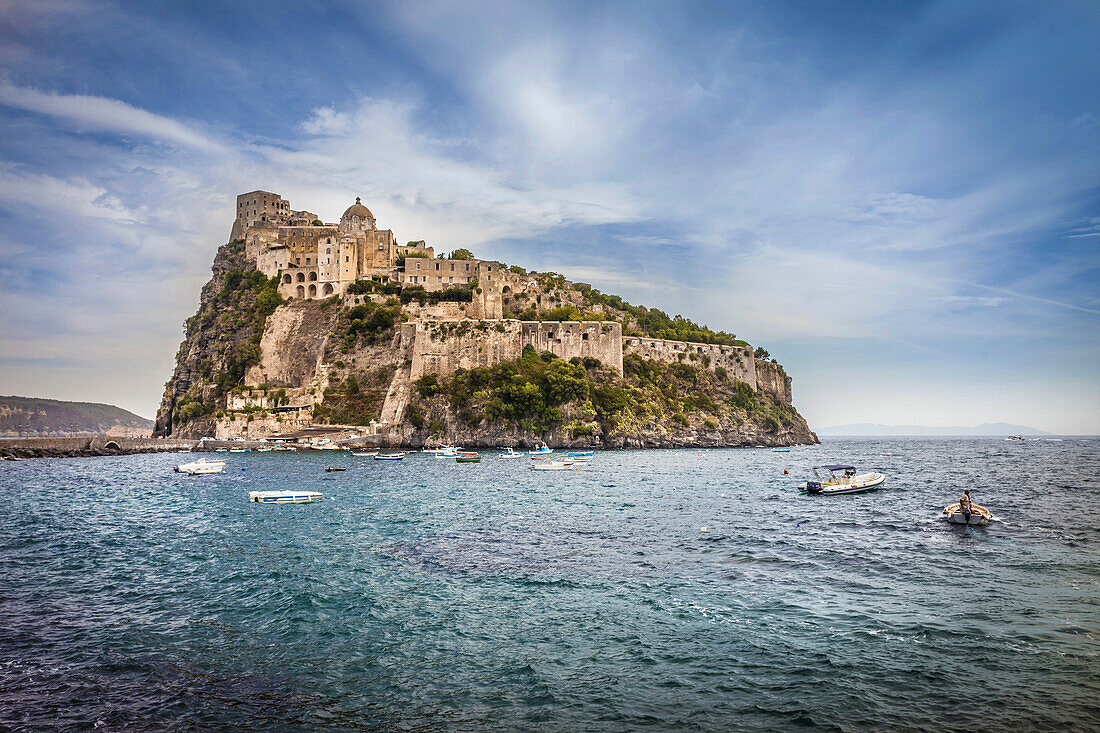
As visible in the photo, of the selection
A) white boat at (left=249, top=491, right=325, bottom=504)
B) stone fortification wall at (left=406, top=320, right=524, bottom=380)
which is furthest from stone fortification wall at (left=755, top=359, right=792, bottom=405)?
white boat at (left=249, top=491, right=325, bottom=504)

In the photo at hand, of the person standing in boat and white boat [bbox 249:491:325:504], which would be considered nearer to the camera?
the person standing in boat

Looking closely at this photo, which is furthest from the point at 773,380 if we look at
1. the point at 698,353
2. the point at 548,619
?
the point at 548,619

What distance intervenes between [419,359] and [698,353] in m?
39.8

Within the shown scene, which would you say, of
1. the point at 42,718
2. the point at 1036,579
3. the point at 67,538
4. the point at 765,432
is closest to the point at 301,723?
the point at 42,718

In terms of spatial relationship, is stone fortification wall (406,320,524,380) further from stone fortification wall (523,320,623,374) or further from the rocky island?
stone fortification wall (523,320,623,374)

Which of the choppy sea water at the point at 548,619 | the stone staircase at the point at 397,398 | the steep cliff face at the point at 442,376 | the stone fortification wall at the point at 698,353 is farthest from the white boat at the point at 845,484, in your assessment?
the stone fortification wall at the point at 698,353

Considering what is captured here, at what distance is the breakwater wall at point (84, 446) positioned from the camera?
2394 inches

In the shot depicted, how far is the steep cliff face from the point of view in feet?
232

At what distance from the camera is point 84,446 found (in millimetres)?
65438

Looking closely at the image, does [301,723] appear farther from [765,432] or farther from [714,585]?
[765,432]

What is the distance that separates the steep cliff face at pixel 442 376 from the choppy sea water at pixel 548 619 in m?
44.0

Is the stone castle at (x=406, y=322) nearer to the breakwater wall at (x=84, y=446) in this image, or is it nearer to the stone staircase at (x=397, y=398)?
the stone staircase at (x=397, y=398)

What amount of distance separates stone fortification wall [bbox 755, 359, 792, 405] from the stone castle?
1137 mm

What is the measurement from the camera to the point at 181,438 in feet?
251
